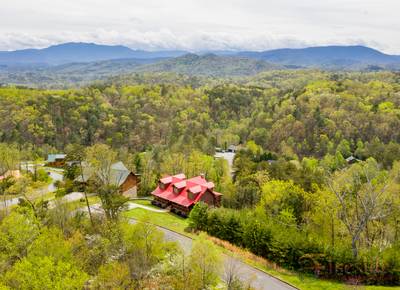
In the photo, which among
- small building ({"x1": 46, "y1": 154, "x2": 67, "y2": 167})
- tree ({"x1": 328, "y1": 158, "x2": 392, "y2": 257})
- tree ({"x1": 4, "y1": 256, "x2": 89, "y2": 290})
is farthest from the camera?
small building ({"x1": 46, "y1": 154, "x2": 67, "y2": 167})

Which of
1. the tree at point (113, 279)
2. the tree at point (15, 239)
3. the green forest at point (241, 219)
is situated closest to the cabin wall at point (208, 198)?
the green forest at point (241, 219)

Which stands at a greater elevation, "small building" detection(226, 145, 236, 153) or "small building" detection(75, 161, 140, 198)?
"small building" detection(75, 161, 140, 198)

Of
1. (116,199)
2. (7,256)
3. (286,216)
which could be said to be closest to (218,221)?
(286,216)

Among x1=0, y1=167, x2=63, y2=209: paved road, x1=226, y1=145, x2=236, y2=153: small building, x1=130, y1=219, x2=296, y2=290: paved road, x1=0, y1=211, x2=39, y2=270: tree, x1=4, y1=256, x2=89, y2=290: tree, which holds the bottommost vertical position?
x1=226, y1=145, x2=236, y2=153: small building

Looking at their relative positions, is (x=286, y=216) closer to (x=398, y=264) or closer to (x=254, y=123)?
(x=398, y=264)

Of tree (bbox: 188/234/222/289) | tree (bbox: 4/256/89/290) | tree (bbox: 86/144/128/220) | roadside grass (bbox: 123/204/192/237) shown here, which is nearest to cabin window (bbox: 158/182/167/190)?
roadside grass (bbox: 123/204/192/237)

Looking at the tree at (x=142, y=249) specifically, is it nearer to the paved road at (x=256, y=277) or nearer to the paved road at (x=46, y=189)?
the paved road at (x=256, y=277)

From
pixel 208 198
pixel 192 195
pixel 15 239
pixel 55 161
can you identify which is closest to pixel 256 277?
pixel 15 239

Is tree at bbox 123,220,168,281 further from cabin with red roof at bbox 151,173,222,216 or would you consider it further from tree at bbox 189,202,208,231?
cabin with red roof at bbox 151,173,222,216
